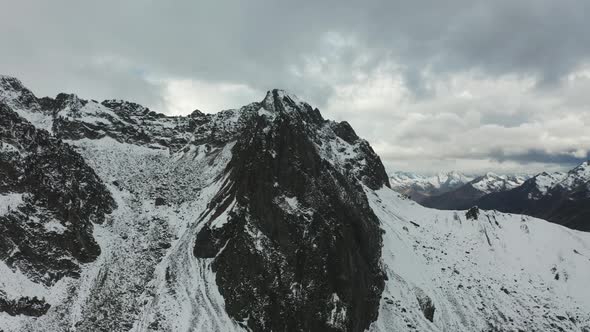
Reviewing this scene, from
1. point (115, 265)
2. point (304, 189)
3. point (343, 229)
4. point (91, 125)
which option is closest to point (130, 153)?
point (91, 125)

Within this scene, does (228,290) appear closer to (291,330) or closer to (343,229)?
(291,330)

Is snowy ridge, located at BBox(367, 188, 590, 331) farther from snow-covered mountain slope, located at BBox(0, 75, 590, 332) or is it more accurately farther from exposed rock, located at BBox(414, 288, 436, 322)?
exposed rock, located at BBox(414, 288, 436, 322)

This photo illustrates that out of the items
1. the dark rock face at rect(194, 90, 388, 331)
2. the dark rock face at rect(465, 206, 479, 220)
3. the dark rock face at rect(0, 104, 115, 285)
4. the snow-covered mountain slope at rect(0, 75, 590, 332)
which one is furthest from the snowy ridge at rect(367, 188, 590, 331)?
the dark rock face at rect(0, 104, 115, 285)

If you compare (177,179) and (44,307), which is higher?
(177,179)

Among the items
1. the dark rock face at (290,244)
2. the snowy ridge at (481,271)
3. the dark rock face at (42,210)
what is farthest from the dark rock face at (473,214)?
the dark rock face at (42,210)

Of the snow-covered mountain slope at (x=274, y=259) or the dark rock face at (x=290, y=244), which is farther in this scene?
the dark rock face at (x=290, y=244)

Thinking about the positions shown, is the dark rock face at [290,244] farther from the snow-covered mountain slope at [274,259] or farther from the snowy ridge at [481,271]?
the snowy ridge at [481,271]

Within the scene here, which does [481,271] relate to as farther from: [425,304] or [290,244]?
[290,244]
